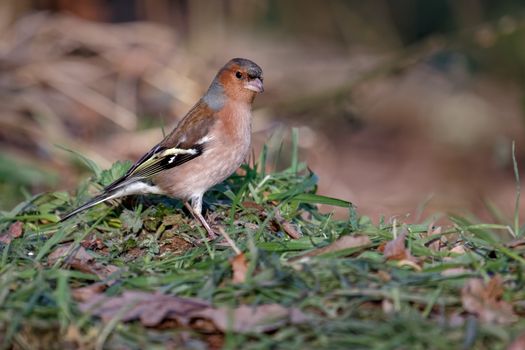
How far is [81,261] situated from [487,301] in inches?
81.8

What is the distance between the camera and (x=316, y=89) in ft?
41.1

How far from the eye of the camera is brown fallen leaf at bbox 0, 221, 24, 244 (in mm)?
5090

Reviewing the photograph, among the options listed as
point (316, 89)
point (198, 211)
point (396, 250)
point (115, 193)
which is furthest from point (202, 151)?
point (316, 89)

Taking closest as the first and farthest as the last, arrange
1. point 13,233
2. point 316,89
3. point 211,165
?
point 13,233 < point 211,165 < point 316,89

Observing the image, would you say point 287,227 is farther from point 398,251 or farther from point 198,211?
point 398,251

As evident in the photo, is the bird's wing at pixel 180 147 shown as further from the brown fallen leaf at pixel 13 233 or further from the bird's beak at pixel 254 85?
the brown fallen leaf at pixel 13 233

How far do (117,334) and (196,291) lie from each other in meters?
0.49

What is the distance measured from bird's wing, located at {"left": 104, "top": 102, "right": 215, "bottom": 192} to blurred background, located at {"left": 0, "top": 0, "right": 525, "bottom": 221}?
321cm

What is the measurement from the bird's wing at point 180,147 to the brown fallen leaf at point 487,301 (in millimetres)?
2561

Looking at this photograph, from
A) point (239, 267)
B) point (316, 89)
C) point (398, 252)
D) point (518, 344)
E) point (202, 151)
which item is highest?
point (316, 89)

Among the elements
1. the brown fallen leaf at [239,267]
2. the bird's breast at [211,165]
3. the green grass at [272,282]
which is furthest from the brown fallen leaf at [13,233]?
the brown fallen leaf at [239,267]

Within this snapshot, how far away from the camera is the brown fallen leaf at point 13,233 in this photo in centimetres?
509

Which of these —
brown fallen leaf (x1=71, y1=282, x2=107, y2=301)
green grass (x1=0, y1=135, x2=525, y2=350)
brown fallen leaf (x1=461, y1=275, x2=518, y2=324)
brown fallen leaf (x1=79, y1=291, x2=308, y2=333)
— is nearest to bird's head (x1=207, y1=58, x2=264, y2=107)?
green grass (x1=0, y1=135, x2=525, y2=350)

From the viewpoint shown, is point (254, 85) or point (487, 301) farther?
point (254, 85)
